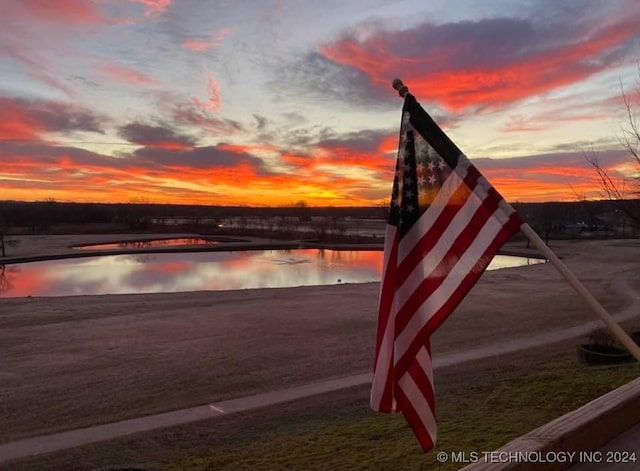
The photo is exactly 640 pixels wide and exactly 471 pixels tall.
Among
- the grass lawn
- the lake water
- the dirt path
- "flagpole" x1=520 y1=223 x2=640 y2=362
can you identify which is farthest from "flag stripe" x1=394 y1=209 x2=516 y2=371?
the lake water

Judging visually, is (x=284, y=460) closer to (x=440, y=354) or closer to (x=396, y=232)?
(x=396, y=232)

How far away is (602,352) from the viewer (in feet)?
34.0

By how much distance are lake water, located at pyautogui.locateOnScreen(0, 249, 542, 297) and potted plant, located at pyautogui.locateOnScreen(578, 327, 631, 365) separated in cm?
2882

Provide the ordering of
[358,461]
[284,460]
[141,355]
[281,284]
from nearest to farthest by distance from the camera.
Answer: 1. [358,461]
2. [284,460]
3. [141,355]
4. [281,284]

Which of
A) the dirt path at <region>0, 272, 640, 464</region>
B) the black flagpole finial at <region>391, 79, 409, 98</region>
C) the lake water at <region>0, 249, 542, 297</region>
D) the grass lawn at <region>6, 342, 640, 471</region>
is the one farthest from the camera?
the lake water at <region>0, 249, 542, 297</region>

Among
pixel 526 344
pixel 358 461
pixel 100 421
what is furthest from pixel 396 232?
pixel 526 344

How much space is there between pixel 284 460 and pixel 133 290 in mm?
32371

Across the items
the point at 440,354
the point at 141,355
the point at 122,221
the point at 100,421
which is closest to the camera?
the point at 100,421

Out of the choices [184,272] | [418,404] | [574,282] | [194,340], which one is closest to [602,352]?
[574,282]

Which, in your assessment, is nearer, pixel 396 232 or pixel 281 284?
pixel 396 232

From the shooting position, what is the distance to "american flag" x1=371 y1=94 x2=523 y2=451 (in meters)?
3.20

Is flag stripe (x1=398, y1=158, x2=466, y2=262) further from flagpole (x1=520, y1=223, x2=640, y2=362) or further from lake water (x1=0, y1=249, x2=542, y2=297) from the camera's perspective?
lake water (x1=0, y1=249, x2=542, y2=297)

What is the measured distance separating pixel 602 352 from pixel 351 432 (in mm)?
5890

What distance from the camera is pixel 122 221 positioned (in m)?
137
